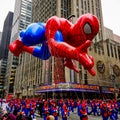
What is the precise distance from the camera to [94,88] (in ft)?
124

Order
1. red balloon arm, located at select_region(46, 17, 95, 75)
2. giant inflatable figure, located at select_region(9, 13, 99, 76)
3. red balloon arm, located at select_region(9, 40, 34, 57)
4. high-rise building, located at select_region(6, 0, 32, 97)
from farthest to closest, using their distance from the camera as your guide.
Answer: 1. high-rise building, located at select_region(6, 0, 32, 97)
2. red balloon arm, located at select_region(9, 40, 34, 57)
3. giant inflatable figure, located at select_region(9, 13, 99, 76)
4. red balloon arm, located at select_region(46, 17, 95, 75)

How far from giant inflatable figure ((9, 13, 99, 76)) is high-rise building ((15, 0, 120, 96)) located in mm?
19550

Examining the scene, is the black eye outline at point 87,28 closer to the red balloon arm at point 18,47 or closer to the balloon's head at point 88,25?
the balloon's head at point 88,25

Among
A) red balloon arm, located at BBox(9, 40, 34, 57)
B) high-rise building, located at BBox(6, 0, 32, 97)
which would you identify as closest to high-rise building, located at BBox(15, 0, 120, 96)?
red balloon arm, located at BBox(9, 40, 34, 57)

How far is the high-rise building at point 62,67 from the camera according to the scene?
39213mm

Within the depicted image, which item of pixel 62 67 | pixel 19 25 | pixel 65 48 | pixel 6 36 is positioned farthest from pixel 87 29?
pixel 6 36

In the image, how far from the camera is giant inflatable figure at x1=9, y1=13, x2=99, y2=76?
6.12 meters

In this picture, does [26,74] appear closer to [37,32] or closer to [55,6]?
[55,6]

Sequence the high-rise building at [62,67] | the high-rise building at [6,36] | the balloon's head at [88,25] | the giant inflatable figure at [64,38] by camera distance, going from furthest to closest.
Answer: the high-rise building at [6,36]
the high-rise building at [62,67]
the balloon's head at [88,25]
the giant inflatable figure at [64,38]

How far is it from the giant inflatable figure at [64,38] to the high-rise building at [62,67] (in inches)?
770

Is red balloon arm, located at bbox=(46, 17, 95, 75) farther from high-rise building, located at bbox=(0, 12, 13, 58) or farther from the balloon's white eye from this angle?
high-rise building, located at bbox=(0, 12, 13, 58)

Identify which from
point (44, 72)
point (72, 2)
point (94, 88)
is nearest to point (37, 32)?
point (94, 88)

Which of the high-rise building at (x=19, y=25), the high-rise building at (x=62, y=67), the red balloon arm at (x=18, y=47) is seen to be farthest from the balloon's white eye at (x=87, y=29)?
the high-rise building at (x=19, y=25)

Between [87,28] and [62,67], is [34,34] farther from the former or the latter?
[62,67]
